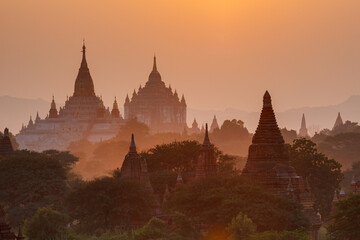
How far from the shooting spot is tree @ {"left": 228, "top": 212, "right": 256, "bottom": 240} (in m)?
54.5

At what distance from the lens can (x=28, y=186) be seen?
79250 millimetres

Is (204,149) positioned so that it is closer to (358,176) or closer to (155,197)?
(155,197)

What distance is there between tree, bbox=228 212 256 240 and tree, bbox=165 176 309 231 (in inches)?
120

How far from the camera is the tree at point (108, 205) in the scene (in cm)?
6456

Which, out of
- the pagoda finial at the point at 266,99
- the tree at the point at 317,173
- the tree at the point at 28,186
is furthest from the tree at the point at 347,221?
the tree at the point at 317,173

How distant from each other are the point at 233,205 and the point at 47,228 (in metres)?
8.97

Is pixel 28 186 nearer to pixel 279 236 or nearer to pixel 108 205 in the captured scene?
pixel 108 205

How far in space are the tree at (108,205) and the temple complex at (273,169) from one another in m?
5.77

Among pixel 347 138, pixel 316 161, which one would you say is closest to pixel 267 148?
pixel 316 161

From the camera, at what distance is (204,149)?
2771 inches

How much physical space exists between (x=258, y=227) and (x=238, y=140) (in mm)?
131837

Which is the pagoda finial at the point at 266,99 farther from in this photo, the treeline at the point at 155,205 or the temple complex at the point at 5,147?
the temple complex at the point at 5,147

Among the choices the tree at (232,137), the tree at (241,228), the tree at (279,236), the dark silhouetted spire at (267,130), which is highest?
the tree at (232,137)

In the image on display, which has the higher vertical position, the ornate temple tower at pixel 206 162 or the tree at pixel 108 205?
the ornate temple tower at pixel 206 162
